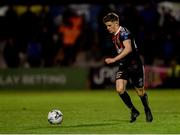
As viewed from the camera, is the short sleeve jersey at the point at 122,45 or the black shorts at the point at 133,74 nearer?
the short sleeve jersey at the point at 122,45

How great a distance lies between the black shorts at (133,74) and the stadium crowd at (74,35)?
13033mm

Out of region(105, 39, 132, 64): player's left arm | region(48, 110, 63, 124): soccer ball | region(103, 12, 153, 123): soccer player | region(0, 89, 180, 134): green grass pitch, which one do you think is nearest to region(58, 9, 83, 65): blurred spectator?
region(0, 89, 180, 134): green grass pitch

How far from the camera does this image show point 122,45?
502 inches

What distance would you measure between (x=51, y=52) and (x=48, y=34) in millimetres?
772

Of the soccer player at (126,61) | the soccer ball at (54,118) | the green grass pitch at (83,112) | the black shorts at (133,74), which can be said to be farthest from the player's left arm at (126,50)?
the soccer ball at (54,118)

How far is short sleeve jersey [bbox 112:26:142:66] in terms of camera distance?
12695 mm

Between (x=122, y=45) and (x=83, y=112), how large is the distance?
3623 mm

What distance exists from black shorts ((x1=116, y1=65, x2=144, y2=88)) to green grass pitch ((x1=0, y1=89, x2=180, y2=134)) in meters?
0.85

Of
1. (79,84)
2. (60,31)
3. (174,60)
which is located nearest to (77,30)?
(60,31)

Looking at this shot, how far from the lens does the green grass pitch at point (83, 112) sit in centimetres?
1157

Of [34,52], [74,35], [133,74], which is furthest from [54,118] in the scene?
[34,52]

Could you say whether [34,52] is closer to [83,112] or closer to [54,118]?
[83,112]

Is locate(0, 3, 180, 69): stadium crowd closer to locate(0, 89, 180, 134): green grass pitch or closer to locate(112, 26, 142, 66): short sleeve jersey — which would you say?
locate(0, 89, 180, 134): green grass pitch

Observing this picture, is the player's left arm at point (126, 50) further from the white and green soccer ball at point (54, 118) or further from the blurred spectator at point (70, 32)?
the blurred spectator at point (70, 32)
